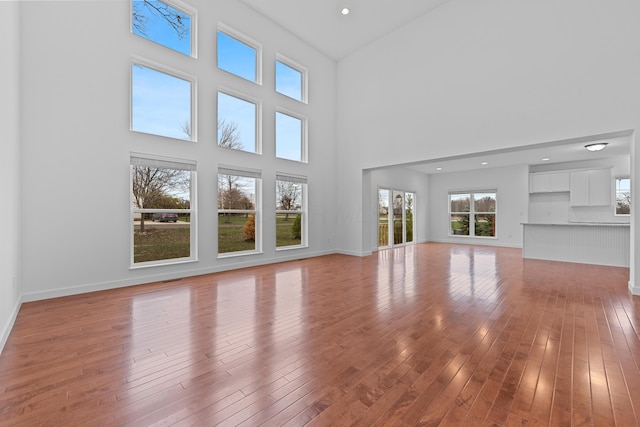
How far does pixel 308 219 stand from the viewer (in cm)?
699

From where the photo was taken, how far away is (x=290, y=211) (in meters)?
6.70

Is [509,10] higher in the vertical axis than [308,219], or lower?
higher

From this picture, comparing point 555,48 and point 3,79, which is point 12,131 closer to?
point 3,79

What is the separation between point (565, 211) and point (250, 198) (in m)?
10.1

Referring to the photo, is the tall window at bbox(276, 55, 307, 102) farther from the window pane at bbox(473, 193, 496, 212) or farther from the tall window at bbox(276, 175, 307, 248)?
the window pane at bbox(473, 193, 496, 212)

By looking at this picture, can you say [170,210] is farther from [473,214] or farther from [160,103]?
[473,214]

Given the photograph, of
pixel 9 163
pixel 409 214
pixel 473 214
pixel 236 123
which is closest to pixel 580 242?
pixel 473 214

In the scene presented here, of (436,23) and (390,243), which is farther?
(390,243)

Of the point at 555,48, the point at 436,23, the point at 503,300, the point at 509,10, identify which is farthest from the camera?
the point at 436,23

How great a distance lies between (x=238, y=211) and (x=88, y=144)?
2.57 metres

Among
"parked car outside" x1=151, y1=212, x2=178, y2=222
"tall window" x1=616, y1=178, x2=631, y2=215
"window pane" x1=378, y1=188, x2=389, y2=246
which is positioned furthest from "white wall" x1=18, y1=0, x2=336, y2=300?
"tall window" x1=616, y1=178, x2=631, y2=215

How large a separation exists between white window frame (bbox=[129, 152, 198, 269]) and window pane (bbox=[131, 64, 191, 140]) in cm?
44

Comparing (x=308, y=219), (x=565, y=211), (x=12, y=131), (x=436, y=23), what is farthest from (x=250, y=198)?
(x=565, y=211)

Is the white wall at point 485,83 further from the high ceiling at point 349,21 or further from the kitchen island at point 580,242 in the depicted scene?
the kitchen island at point 580,242
